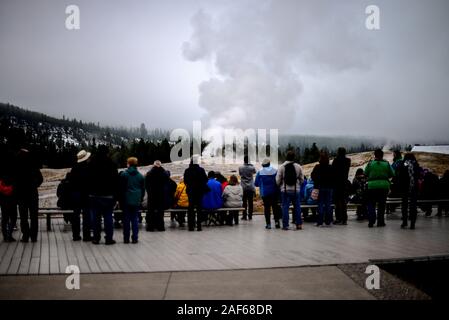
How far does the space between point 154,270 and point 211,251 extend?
6.38 ft

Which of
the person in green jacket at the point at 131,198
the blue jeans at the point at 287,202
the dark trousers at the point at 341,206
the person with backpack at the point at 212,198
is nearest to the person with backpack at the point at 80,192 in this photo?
the person in green jacket at the point at 131,198

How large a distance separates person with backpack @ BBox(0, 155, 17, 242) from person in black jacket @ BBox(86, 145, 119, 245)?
5.29 ft

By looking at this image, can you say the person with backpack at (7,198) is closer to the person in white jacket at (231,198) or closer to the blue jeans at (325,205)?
the person in white jacket at (231,198)

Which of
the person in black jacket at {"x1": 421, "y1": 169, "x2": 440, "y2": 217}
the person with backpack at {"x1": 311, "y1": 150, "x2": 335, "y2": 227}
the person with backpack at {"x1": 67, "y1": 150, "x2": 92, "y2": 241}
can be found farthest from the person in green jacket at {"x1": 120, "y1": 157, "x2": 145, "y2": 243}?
the person in black jacket at {"x1": 421, "y1": 169, "x2": 440, "y2": 217}

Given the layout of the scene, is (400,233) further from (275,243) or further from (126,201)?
(126,201)

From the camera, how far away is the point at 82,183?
33.4ft

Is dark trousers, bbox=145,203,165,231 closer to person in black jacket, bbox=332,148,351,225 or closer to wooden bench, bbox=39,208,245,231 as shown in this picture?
wooden bench, bbox=39,208,245,231

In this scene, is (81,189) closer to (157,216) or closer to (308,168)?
(157,216)

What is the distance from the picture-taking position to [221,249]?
894 cm

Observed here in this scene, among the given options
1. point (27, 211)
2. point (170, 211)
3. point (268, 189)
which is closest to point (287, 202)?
point (268, 189)

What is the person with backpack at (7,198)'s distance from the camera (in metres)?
9.84

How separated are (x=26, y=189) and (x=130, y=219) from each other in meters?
2.16

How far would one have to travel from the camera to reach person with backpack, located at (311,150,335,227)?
41.8 ft
